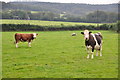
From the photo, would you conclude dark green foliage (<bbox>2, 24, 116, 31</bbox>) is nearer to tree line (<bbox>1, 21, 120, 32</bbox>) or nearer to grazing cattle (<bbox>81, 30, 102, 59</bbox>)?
tree line (<bbox>1, 21, 120, 32</bbox>)

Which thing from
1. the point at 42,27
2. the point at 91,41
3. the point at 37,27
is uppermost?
the point at 91,41

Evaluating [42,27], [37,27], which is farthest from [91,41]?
[42,27]

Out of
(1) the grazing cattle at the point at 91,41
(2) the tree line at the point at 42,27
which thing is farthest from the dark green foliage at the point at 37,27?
(1) the grazing cattle at the point at 91,41

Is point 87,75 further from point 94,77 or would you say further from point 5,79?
point 5,79

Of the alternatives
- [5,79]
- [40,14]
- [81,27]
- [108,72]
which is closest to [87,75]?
[108,72]

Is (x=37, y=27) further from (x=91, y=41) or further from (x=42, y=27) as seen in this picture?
(x=91, y=41)

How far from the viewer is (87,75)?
9.80m

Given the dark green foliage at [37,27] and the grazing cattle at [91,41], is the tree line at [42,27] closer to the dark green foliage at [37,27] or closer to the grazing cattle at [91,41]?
the dark green foliage at [37,27]

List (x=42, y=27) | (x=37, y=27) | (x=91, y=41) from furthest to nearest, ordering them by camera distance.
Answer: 1. (x=42, y=27)
2. (x=37, y=27)
3. (x=91, y=41)

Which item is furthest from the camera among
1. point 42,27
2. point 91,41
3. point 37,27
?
point 42,27

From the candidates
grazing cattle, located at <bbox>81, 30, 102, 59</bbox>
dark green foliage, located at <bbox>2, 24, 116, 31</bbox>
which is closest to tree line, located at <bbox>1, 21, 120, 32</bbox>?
dark green foliage, located at <bbox>2, 24, 116, 31</bbox>

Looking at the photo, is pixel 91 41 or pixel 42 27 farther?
pixel 42 27

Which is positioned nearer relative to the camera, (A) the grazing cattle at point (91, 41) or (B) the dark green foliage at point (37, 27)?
(A) the grazing cattle at point (91, 41)

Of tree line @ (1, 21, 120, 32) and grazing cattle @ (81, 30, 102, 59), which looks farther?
tree line @ (1, 21, 120, 32)
